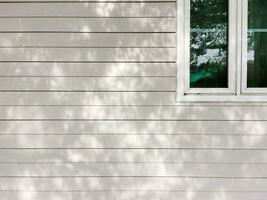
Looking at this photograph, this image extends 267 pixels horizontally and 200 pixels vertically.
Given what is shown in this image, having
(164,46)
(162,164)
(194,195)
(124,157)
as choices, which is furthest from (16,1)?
(194,195)

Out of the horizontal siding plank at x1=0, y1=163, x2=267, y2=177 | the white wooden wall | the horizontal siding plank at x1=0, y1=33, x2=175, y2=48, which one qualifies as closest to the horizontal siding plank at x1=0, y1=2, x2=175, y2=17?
the white wooden wall

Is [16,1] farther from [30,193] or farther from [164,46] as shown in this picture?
[30,193]

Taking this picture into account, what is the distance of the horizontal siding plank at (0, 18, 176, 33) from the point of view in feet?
12.4

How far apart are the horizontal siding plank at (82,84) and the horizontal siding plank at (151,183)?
767 millimetres

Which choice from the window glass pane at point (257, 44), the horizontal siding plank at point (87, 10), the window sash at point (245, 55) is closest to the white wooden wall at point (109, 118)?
the horizontal siding plank at point (87, 10)

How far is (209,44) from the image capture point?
3.83 metres

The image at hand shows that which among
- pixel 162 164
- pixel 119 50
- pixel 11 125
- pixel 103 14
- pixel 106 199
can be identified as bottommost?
pixel 106 199

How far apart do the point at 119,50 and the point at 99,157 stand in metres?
0.92

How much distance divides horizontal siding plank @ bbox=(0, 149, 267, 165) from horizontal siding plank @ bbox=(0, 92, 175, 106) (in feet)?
1.34

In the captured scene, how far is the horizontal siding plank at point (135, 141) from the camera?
3.84m

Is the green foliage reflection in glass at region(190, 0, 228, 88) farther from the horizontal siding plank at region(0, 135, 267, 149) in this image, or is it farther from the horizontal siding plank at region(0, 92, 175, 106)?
the horizontal siding plank at region(0, 135, 267, 149)

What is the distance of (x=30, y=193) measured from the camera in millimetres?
3916

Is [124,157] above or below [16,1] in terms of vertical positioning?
below

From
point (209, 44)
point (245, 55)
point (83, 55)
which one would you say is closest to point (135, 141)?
point (83, 55)
